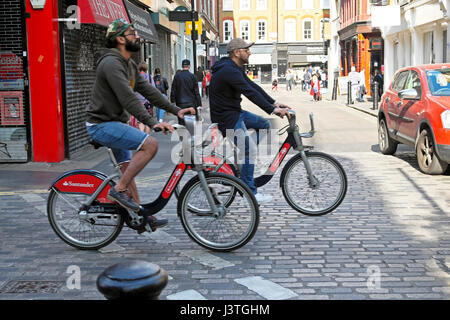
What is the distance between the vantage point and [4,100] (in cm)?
1093

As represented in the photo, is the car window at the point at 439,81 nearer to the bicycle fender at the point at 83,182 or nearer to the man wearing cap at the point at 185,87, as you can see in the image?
the bicycle fender at the point at 83,182

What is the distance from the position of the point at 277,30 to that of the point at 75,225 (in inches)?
2788

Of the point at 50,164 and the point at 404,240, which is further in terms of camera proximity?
the point at 50,164

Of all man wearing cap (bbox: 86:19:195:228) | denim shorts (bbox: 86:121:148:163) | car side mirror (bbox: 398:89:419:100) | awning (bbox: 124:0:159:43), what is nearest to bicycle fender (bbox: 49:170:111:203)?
man wearing cap (bbox: 86:19:195:228)

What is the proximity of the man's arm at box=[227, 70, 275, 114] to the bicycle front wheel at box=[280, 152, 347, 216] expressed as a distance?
2.00ft

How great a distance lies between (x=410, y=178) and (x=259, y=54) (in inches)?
2604

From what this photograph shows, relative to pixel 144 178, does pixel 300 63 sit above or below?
above

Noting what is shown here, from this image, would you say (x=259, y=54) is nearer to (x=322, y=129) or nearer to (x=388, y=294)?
(x=322, y=129)

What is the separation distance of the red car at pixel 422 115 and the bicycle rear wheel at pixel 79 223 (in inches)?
201

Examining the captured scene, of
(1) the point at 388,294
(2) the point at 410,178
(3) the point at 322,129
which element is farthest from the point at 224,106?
(3) the point at 322,129

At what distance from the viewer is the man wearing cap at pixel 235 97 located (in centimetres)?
636

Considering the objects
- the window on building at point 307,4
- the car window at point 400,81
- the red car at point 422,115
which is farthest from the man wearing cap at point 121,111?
the window on building at point 307,4

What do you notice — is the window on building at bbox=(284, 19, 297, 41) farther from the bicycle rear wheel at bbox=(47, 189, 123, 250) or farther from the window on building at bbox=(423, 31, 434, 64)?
the bicycle rear wheel at bbox=(47, 189, 123, 250)

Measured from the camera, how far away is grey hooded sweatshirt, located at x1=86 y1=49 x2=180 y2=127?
16.0 feet
